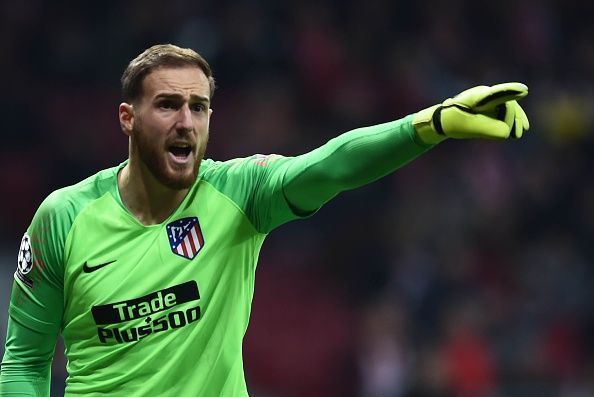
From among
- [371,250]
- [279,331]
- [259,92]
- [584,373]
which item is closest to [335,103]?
[259,92]

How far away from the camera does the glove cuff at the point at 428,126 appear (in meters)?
3.32

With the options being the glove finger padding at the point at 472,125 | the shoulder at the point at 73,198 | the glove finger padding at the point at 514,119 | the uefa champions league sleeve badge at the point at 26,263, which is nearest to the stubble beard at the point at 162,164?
the shoulder at the point at 73,198

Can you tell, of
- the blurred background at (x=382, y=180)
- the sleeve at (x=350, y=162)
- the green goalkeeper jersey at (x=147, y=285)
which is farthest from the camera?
the blurred background at (x=382, y=180)

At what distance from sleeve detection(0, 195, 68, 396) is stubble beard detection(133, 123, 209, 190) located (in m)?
0.37

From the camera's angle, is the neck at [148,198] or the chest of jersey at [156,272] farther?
the neck at [148,198]

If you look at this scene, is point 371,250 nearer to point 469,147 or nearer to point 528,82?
point 469,147

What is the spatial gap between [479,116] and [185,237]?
1.24m

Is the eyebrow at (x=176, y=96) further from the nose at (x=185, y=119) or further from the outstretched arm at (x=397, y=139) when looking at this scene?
the outstretched arm at (x=397, y=139)

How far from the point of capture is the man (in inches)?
153

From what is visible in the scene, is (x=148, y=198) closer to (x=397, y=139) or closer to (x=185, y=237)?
(x=185, y=237)

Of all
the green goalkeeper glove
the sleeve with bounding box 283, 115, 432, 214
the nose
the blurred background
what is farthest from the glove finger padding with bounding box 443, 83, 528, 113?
the blurred background

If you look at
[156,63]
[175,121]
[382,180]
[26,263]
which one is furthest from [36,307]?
[382,180]

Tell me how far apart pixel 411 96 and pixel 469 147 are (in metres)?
0.83

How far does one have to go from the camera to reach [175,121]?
3.90 metres
